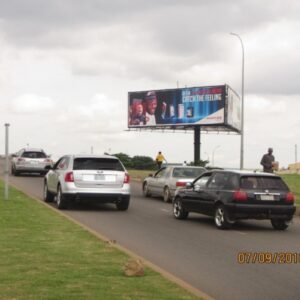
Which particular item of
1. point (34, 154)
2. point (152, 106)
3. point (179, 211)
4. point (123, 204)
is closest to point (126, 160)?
point (152, 106)

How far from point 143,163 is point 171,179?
1580 inches

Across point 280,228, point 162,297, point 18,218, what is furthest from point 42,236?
point 280,228

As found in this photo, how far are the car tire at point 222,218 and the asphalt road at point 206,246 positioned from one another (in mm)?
212

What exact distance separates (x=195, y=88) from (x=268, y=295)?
Answer: 54.2 m

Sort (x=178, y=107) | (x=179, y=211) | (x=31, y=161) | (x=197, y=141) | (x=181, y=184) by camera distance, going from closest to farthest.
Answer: (x=179, y=211) < (x=181, y=184) < (x=31, y=161) < (x=178, y=107) < (x=197, y=141)

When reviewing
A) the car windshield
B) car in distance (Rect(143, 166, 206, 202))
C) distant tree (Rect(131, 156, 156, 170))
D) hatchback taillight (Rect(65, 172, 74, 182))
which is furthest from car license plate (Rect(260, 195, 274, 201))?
distant tree (Rect(131, 156, 156, 170))

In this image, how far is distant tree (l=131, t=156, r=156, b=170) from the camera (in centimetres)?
6116

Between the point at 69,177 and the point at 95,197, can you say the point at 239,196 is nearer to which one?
the point at 95,197

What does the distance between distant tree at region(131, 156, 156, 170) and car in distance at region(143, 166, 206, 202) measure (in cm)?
3553

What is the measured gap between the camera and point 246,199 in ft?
50.9

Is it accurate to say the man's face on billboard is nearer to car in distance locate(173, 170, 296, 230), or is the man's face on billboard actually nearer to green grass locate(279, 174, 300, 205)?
green grass locate(279, 174, 300, 205)

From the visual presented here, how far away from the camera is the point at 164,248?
1214cm

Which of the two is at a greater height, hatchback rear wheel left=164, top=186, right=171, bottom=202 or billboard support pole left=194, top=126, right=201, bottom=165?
billboard support pole left=194, top=126, right=201, bottom=165
